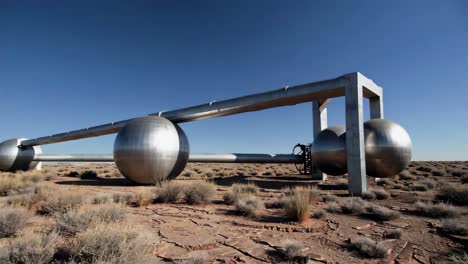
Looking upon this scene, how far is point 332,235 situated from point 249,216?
2.42 meters

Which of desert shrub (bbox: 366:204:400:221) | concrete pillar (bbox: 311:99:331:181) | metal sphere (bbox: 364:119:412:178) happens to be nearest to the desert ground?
desert shrub (bbox: 366:204:400:221)

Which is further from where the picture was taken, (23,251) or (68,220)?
(68,220)

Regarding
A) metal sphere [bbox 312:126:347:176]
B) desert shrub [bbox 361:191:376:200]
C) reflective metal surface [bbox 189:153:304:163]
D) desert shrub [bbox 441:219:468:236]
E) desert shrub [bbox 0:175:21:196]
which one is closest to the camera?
desert shrub [bbox 441:219:468:236]

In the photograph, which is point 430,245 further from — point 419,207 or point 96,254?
point 96,254

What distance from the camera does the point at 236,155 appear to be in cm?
2272

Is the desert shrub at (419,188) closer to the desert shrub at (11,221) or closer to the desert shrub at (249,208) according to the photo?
the desert shrub at (249,208)

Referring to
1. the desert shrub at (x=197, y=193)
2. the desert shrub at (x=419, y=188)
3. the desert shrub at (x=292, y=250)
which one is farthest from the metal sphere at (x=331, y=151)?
the desert shrub at (x=292, y=250)

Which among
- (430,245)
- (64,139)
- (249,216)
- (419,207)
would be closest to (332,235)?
(430,245)

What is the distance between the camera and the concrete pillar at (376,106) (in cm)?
1699

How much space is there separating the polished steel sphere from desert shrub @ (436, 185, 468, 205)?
13.0 metres

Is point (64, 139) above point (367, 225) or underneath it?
above

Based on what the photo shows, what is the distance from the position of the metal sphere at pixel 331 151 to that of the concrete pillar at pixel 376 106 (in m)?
2.23

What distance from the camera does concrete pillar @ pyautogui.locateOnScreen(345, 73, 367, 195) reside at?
11922 mm

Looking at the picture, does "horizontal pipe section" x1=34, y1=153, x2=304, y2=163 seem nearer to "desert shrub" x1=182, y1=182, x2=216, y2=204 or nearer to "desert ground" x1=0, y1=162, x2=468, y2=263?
"desert shrub" x1=182, y1=182, x2=216, y2=204
